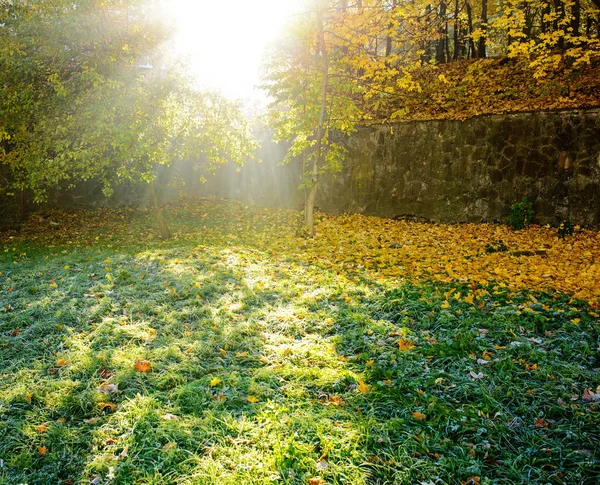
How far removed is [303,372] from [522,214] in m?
8.28

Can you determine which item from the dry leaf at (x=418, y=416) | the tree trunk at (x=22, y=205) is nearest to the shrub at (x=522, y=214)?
the dry leaf at (x=418, y=416)

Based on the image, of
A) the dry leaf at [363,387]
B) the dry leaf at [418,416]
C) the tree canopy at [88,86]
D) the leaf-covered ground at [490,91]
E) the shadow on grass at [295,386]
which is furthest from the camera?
the leaf-covered ground at [490,91]

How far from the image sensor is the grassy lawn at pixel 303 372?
274 centimetres

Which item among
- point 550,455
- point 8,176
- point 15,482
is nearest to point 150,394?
point 15,482

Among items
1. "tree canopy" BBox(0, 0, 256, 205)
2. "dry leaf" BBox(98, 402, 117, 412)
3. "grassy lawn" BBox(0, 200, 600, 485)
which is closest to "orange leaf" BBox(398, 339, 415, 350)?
"grassy lawn" BBox(0, 200, 600, 485)

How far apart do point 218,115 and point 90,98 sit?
306cm

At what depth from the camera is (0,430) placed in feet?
10.00

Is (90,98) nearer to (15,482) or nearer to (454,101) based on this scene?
(15,482)

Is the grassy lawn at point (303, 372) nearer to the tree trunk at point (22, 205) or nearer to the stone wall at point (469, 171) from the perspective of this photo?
the stone wall at point (469, 171)

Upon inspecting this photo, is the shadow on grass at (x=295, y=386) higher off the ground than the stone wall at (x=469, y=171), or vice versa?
the stone wall at (x=469, y=171)

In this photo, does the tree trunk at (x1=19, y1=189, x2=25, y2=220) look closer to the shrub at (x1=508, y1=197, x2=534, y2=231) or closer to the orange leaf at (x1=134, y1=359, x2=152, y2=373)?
the orange leaf at (x1=134, y1=359, x2=152, y2=373)

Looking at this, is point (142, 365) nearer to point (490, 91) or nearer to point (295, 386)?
point (295, 386)

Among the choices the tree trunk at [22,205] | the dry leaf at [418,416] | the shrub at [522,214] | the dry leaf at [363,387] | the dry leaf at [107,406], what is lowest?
the dry leaf at [418,416]

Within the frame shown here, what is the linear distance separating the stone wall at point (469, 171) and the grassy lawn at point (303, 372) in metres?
2.62
